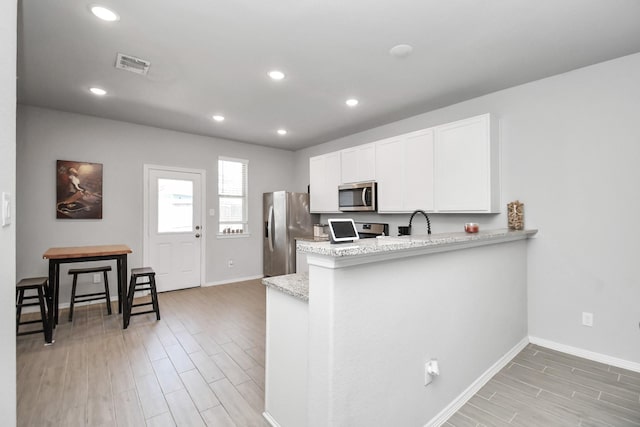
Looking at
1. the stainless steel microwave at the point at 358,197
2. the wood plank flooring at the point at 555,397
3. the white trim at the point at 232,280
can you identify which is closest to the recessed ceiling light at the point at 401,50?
the stainless steel microwave at the point at 358,197

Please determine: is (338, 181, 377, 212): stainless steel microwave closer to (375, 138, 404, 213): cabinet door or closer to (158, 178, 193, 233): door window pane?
(375, 138, 404, 213): cabinet door

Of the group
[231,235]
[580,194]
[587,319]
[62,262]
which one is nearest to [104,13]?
[62,262]

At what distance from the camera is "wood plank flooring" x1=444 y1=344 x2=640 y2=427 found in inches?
73.8

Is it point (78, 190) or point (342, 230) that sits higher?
point (78, 190)

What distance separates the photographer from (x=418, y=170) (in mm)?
3564

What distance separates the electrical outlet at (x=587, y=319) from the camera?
2677 mm

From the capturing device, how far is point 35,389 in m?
2.15

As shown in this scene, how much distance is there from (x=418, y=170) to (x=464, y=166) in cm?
54

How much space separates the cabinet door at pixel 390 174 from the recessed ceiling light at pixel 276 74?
5.39 ft

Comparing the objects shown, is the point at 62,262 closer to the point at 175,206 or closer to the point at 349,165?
the point at 175,206

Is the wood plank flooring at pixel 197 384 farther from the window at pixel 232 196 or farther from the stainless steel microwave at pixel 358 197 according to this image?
the window at pixel 232 196

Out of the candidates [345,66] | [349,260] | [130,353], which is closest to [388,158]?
[345,66]

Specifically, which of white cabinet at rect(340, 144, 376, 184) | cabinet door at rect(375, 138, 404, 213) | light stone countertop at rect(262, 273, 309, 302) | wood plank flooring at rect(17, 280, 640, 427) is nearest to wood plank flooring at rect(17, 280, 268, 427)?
wood plank flooring at rect(17, 280, 640, 427)

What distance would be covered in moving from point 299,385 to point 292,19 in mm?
2312
